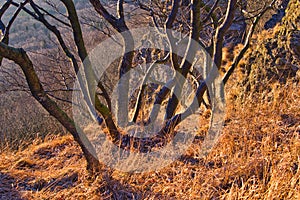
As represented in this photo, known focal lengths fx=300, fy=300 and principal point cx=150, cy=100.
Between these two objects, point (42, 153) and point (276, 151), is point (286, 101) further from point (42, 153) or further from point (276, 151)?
point (42, 153)

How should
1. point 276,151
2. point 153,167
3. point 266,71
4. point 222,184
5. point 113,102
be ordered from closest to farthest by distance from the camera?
point 222,184 < point 276,151 < point 153,167 < point 266,71 < point 113,102

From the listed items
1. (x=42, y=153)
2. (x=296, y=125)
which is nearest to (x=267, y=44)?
(x=296, y=125)

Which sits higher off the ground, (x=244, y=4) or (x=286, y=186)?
(x=244, y=4)

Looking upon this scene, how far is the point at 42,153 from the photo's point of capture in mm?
3779

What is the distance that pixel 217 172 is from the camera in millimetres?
2420

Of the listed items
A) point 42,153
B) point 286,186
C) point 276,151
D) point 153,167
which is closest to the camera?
point 286,186

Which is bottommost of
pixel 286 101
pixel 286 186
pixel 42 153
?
pixel 42 153

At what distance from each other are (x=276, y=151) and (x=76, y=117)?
2.95m

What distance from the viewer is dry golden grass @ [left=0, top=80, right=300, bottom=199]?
2137mm

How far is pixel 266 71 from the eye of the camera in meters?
4.34

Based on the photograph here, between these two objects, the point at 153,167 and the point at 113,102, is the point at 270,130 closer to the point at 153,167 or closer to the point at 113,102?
the point at 153,167

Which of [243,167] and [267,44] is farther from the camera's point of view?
[267,44]

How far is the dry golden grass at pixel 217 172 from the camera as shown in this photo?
2137mm

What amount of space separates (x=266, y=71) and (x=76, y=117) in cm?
287
